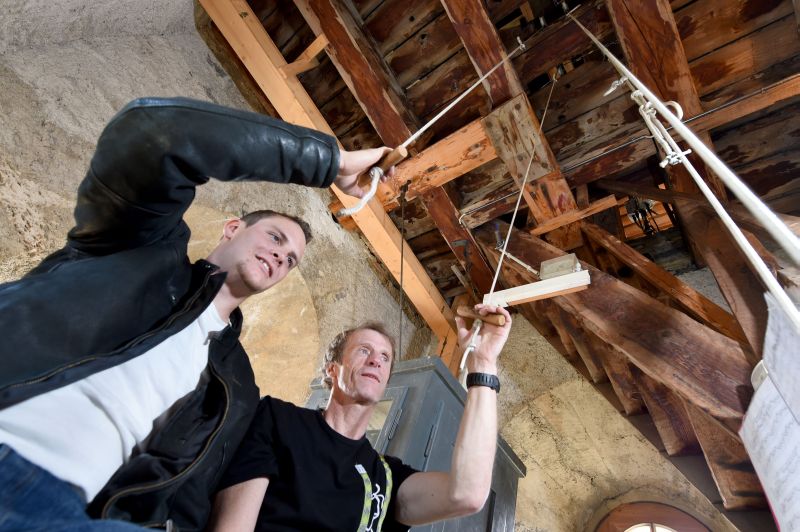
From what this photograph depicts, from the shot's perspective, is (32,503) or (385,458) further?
(385,458)

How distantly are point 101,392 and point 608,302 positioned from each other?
1999 millimetres

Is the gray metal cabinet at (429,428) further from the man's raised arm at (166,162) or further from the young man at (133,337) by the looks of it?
A: the man's raised arm at (166,162)

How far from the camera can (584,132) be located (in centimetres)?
232

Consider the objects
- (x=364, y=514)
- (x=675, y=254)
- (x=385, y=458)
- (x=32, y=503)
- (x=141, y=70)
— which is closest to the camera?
(x=32, y=503)

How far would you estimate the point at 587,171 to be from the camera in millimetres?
2299

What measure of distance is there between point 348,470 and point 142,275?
797mm

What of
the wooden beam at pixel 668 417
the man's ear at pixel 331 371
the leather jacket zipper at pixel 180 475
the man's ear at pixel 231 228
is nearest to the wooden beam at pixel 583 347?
the wooden beam at pixel 668 417

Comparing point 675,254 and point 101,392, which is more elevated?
point 101,392

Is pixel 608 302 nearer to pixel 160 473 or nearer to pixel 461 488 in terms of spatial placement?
pixel 461 488

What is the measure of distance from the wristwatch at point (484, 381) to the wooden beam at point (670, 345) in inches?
33.8

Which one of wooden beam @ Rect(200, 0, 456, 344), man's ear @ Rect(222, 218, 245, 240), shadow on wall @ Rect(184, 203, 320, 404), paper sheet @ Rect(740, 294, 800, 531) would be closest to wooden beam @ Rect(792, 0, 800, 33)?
paper sheet @ Rect(740, 294, 800, 531)

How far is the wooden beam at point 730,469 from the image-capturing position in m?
2.04

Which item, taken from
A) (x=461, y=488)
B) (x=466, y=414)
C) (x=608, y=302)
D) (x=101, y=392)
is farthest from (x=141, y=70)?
(x=608, y=302)

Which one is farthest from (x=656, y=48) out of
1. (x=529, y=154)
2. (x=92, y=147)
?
(x=92, y=147)
